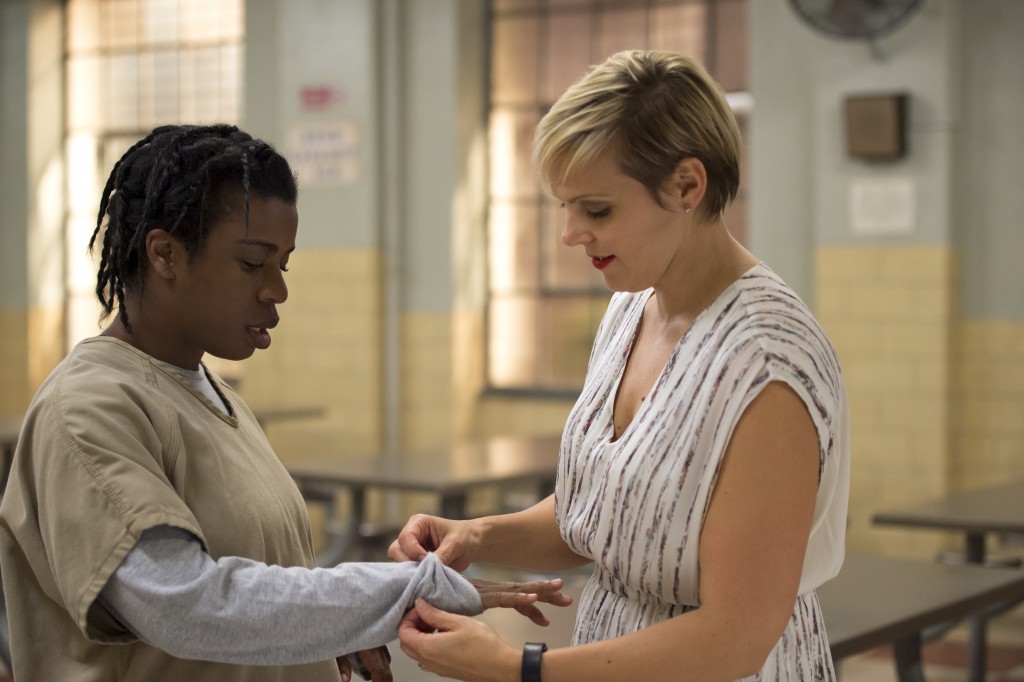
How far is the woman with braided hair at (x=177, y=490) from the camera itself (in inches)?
54.7

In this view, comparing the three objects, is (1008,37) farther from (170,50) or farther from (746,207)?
(170,50)

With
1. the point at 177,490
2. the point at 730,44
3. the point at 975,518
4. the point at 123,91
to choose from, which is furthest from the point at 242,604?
the point at 123,91

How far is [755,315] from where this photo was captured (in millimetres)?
1580

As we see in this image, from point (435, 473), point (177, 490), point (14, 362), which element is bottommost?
point (435, 473)

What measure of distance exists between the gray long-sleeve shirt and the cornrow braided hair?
0.33 metres

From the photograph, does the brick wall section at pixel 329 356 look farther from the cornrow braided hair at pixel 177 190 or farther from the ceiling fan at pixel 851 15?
the cornrow braided hair at pixel 177 190

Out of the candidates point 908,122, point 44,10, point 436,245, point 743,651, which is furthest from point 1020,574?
point 44,10

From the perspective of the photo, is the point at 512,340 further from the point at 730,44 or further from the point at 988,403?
the point at 988,403

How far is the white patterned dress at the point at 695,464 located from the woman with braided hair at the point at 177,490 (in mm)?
172

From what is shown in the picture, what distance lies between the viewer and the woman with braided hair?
54.7 inches

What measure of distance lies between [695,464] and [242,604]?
56 centimetres

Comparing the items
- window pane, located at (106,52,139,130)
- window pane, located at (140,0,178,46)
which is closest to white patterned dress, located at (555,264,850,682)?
window pane, located at (140,0,178,46)

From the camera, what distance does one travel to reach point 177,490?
1477 mm

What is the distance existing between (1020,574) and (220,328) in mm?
2092
